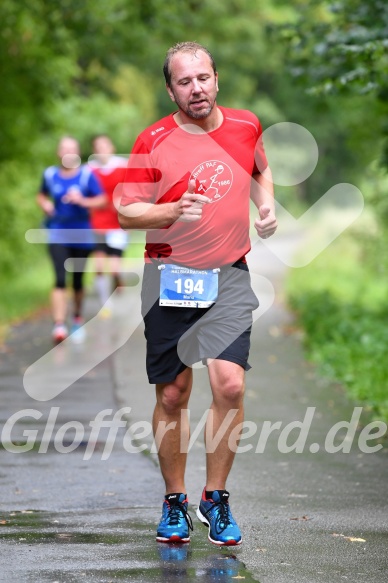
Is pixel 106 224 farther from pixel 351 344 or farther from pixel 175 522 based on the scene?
pixel 175 522

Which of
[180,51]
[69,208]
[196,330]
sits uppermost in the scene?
[180,51]

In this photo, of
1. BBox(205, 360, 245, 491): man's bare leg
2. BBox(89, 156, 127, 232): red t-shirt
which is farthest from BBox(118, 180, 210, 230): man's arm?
BBox(89, 156, 127, 232): red t-shirt

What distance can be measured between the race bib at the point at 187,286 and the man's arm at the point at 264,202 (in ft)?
0.92

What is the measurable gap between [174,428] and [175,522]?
16.9 inches

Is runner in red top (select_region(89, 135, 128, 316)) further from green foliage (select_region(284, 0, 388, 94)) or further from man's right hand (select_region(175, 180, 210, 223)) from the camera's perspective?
man's right hand (select_region(175, 180, 210, 223))

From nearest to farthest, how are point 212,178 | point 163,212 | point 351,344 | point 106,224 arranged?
point 163,212 < point 212,178 < point 351,344 < point 106,224

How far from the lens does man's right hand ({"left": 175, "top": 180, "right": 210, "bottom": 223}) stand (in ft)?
17.4

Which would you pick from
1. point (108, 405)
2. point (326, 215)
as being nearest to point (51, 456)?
point (108, 405)

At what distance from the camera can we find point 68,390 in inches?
406

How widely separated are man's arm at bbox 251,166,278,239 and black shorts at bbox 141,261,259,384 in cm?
22

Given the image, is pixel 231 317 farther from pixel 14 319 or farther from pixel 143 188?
pixel 14 319

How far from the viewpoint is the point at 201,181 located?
5.52m

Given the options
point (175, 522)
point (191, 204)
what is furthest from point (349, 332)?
point (191, 204)

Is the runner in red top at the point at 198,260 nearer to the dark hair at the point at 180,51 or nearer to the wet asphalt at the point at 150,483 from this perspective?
the dark hair at the point at 180,51
